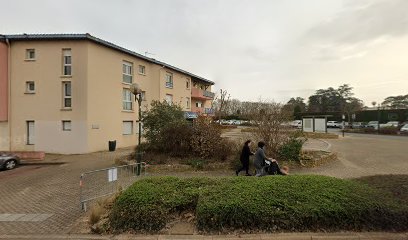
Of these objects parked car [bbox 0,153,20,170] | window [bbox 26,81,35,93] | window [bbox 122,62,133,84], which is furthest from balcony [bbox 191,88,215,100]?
parked car [bbox 0,153,20,170]

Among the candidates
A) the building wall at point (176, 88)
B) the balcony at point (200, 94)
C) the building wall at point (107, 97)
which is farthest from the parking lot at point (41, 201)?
the balcony at point (200, 94)

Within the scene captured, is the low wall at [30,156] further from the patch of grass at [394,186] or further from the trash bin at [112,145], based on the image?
the patch of grass at [394,186]

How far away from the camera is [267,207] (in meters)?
4.64

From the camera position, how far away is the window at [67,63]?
18141 mm

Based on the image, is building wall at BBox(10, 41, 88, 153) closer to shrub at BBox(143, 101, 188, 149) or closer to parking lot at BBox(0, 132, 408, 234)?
parking lot at BBox(0, 132, 408, 234)

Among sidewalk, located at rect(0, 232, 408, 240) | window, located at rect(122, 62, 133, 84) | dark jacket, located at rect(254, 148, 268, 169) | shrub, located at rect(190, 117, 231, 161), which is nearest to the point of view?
sidewalk, located at rect(0, 232, 408, 240)

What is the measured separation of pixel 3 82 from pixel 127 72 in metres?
9.01

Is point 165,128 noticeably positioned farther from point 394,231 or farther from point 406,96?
point 406,96

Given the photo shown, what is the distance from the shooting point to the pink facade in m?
17.6

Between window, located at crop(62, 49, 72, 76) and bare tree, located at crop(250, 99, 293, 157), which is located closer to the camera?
bare tree, located at crop(250, 99, 293, 157)

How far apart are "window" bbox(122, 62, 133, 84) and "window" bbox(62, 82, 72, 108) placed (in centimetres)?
469

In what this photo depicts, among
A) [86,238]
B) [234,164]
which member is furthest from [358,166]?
[86,238]

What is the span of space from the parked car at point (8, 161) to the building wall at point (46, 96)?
11.8 ft

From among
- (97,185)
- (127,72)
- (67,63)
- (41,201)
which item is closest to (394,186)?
(97,185)
